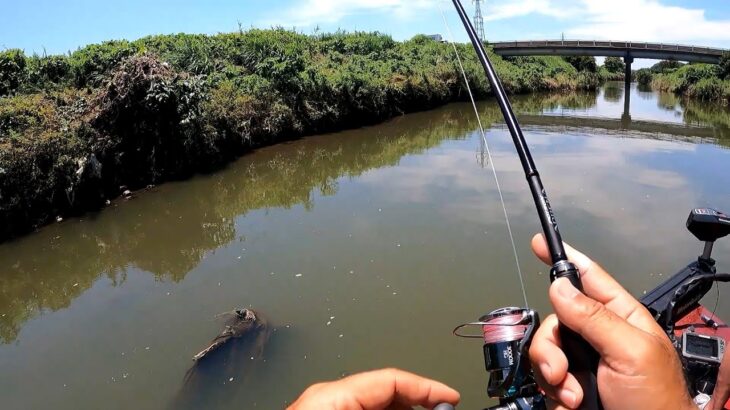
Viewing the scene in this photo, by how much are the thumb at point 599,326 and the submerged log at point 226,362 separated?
348 centimetres

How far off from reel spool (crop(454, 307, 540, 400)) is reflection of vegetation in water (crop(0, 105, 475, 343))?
5452 millimetres

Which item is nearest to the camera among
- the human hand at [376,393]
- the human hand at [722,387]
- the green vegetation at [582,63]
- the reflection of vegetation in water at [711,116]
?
the human hand at [376,393]

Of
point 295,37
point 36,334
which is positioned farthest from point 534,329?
point 295,37

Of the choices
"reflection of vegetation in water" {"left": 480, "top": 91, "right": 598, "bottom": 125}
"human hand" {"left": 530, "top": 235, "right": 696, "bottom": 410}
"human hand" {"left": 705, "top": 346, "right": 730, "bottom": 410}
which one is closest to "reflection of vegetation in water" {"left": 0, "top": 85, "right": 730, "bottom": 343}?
"human hand" {"left": 705, "top": 346, "right": 730, "bottom": 410}

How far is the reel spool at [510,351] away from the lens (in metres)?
1.25

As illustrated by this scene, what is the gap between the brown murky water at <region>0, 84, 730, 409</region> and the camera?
14.1ft

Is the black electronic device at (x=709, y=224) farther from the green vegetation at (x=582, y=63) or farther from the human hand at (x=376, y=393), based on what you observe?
the green vegetation at (x=582, y=63)

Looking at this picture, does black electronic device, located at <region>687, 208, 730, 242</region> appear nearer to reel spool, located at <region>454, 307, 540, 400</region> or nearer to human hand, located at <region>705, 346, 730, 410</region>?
human hand, located at <region>705, 346, 730, 410</region>

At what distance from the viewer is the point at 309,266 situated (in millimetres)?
6035

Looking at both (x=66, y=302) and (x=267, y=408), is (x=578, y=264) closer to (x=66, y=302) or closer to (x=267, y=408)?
(x=267, y=408)

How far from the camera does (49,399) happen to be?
406cm

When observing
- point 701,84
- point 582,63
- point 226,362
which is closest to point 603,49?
point 701,84

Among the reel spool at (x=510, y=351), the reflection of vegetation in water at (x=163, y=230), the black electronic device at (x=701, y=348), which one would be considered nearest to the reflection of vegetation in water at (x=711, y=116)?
the reflection of vegetation in water at (x=163, y=230)

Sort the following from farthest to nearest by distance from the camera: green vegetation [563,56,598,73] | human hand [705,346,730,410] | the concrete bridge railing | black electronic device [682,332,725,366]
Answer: green vegetation [563,56,598,73] → the concrete bridge railing → black electronic device [682,332,725,366] → human hand [705,346,730,410]
